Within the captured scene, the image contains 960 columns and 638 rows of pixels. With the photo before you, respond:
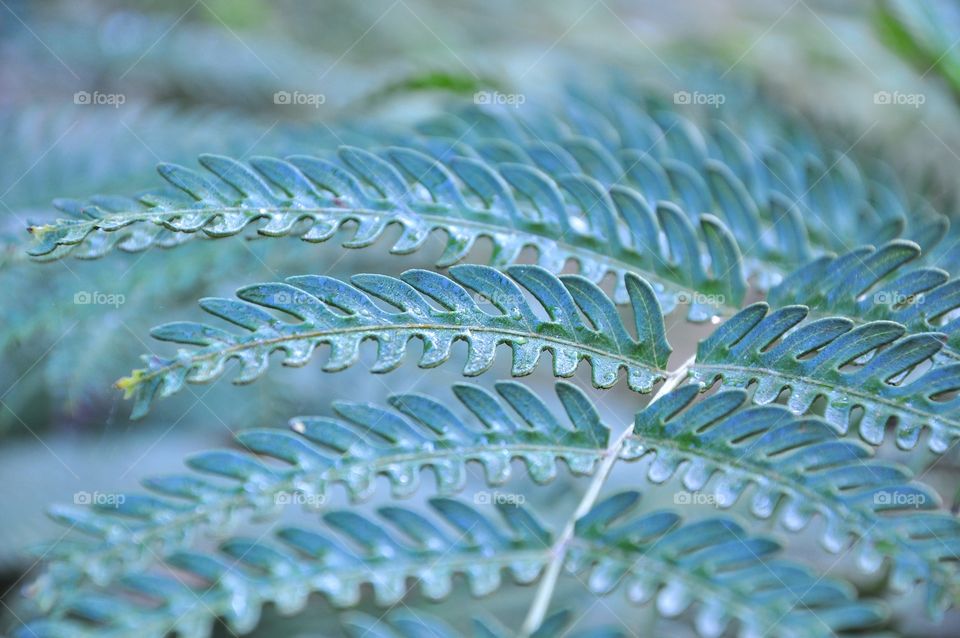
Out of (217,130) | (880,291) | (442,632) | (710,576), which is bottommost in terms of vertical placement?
(442,632)

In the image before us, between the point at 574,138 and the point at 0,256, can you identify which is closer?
the point at 0,256

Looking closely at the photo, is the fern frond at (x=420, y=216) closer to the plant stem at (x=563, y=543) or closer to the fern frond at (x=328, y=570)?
the plant stem at (x=563, y=543)

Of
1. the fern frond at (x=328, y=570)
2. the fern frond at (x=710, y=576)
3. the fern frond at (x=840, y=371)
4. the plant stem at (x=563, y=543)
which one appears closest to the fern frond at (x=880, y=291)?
the fern frond at (x=840, y=371)

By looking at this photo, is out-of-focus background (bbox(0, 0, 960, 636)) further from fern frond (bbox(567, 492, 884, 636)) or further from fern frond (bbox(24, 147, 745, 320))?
fern frond (bbox(567, 492, 884, 636))

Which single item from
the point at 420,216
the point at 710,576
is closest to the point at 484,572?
the point at 710,576

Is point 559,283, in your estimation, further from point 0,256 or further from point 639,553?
point 0,256

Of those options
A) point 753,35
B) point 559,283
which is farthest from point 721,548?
point 753,35

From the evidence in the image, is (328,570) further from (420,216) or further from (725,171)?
(725,171)
